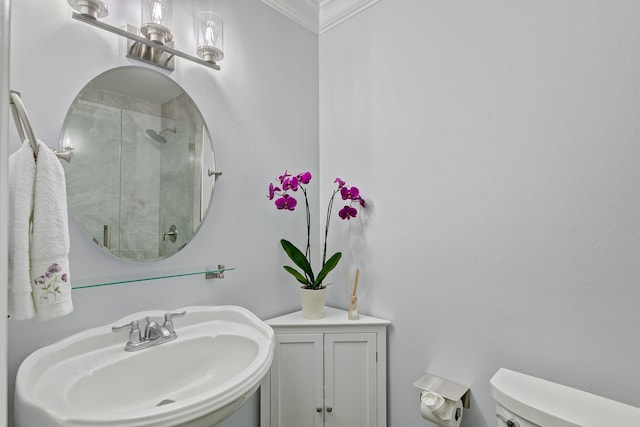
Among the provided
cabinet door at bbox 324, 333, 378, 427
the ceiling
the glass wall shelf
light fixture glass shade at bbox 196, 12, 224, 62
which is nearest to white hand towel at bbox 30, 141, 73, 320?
the glass wall shelf

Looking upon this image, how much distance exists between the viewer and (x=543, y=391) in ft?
3.23

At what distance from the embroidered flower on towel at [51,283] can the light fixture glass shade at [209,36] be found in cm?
94

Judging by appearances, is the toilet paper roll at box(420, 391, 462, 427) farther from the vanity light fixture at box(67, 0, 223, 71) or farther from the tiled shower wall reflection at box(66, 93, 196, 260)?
the vanity light fixture at box(67, 0, 223, 71)

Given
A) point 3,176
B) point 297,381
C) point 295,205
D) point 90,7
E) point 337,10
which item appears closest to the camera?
point 3,176

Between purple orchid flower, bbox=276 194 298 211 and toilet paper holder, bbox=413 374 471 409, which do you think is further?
purple orchid flower, bbox=276 194 298 211

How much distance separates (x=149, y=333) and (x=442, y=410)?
1.07 meters

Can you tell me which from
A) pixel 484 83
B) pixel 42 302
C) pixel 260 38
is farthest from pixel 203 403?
pixel 260 38

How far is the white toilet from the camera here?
2.80ft

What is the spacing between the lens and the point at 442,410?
1.17m

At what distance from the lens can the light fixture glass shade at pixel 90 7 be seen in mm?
1000

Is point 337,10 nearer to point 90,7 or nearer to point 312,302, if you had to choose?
point 90,7

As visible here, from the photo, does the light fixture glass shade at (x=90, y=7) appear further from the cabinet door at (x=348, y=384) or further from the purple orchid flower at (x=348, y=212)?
the cabinet door at (x=348, y=384)

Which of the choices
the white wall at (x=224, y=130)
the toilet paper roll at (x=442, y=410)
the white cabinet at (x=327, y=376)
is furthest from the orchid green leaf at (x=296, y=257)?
the toilet paper roll at (x=442, y=410)

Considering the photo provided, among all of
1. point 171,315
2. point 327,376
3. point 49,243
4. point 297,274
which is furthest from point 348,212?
point 49,243
